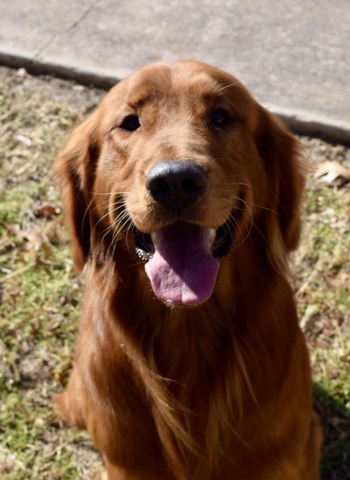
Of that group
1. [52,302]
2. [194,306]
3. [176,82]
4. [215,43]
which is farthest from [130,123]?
[215,43]

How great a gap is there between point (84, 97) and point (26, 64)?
2.16 feet

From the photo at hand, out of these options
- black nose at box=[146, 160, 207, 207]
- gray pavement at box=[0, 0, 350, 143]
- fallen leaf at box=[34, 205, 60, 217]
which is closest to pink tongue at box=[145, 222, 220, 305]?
black nose at box=[146, 160, 207, 207]

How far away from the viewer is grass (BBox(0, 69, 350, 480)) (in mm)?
3838

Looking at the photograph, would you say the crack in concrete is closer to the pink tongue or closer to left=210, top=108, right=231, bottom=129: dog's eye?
left=210, top=108, right=231, bottom=129: dog's eye

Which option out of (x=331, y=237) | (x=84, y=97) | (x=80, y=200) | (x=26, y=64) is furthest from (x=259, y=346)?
(x=26, y=64)

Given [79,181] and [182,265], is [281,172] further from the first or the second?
[79,181]

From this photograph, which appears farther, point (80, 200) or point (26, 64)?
point (26, 64)

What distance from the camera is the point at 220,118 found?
2.91 meters

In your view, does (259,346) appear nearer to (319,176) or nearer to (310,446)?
(310,446)

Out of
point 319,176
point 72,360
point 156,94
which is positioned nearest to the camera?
point 156,94

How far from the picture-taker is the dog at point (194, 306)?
285 centimetres

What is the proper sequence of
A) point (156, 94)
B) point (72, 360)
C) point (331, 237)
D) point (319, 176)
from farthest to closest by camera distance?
point (319, 176) → point (331, 237) → point (72, 360) → point (156, 94)

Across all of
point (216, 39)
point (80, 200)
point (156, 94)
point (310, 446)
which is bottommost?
point (310, 446)

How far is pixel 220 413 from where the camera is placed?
300 cm
